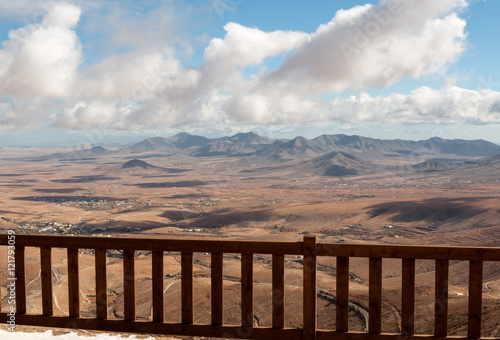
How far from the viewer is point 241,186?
151 metres

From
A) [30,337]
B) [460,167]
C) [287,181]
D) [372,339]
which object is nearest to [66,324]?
[30,337]

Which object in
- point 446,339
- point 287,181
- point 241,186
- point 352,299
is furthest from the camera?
point 287,181

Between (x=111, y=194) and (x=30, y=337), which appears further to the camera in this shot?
(x=111, y=194)

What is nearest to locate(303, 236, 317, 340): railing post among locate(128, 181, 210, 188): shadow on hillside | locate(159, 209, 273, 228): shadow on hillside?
locate(159, 209, 273, 228): shadow on hillside

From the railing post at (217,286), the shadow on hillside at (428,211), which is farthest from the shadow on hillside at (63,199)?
the railing post at (217,286)

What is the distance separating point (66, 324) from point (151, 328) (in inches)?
39.5

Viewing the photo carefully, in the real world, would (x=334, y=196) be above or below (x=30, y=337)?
below

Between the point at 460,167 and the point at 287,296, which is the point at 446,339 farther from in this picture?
the point at 460,167

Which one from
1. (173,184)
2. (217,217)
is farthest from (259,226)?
(173,184)

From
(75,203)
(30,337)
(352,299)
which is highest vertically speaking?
(30,337)

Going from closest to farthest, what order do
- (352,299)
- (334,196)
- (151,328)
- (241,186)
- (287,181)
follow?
(151,328), (352,299), (334,196), (241,186), (287,181)

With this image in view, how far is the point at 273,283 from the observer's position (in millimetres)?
4371

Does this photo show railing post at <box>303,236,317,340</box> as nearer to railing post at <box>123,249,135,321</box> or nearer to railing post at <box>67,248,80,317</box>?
railing post at <box>123,249,135,321</box>

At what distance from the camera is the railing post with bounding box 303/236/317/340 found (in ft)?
14.1
